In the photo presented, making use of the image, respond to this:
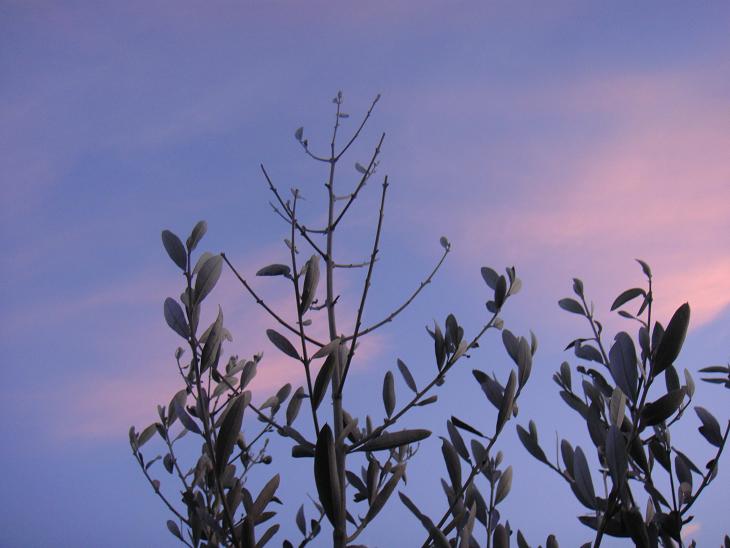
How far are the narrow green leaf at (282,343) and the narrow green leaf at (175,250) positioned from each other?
348mm

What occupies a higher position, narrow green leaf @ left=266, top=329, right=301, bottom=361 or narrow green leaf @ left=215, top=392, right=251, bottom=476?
narrow green leaf @ left=266, top=329, right=301, bottom=361

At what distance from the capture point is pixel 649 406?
143 cm

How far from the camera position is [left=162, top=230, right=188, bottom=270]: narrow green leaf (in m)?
1.50

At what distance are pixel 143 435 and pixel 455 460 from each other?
1.87 metres

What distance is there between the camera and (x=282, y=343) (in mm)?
1713

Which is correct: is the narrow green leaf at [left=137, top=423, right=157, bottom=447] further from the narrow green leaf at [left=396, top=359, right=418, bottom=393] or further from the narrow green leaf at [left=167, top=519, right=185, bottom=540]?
the narrow green leaf at [left=396, top=359, right=418, bottom=393]

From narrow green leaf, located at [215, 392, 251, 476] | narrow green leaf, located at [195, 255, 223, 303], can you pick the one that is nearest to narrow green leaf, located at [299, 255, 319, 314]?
narrow green leaf, located at [195, 255, 223, 303]

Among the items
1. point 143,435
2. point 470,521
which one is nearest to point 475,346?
point 470,521

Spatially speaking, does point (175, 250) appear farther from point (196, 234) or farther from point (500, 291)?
point (500, 291)

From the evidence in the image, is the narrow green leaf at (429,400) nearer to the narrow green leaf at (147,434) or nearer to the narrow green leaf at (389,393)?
the narrow green leaf at (389,393)

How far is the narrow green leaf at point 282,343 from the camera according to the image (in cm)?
171

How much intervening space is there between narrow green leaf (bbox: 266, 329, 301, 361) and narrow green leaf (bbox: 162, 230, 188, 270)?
0.35m

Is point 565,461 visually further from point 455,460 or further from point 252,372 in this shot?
point 252,372

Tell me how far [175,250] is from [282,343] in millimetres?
414
